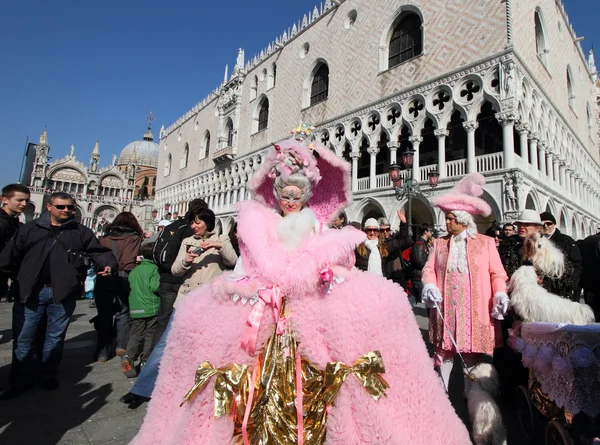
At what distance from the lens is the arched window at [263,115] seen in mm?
21123

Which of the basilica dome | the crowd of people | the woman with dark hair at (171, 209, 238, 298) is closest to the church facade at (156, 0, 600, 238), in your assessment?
the woman with dark hair at (171, 209, 238, 298)

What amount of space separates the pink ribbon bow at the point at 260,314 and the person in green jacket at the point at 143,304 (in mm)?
2297

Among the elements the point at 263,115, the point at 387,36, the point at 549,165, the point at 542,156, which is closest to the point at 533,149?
the point at 542,156

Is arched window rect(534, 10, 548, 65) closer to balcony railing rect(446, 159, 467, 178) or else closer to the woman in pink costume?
balcony railing rect(446, 159, 467, 178)

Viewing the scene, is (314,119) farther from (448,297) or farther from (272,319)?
(272,319)

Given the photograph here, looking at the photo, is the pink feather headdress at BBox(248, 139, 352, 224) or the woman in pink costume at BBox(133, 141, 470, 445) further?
the pink feather headdress at BBox(248, 139, 352, 224)

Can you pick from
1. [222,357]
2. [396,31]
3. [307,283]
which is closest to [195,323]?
[222,357]

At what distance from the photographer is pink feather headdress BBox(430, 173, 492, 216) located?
2537 mm

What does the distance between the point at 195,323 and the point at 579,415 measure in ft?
6.02

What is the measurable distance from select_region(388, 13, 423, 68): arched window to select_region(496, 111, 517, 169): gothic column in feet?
14.9

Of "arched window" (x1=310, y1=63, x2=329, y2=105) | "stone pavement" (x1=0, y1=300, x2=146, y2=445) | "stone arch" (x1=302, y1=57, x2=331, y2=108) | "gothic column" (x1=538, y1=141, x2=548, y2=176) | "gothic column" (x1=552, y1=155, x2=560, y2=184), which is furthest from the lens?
"stone arch" (x1=302, y1=57, x2=331, y2=108)

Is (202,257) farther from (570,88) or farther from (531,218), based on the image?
(570,88)

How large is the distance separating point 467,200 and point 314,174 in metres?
1.50

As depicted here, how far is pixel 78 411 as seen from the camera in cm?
238
